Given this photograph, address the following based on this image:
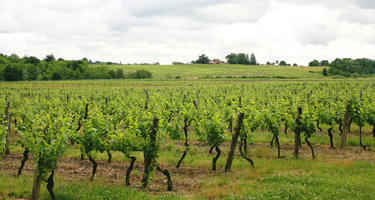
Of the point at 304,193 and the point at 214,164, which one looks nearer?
the point at 304,193

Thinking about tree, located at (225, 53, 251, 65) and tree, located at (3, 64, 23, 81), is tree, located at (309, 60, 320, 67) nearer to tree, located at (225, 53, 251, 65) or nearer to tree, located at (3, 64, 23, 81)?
tree, located at (225, 53, 251, 65)

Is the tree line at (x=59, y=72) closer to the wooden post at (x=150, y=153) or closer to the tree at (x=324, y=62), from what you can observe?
the wooden post at (x=150, y=153)

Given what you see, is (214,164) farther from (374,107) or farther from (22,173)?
(374,107)

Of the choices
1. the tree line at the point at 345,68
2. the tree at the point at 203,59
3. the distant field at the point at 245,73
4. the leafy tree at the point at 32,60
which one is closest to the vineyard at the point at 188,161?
the distant field at the point at 245,73

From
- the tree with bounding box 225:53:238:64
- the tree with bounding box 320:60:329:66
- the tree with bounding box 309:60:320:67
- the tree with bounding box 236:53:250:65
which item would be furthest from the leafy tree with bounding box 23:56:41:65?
the tree with bounding box 320:60:329:66

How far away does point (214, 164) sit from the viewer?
33.9 feet

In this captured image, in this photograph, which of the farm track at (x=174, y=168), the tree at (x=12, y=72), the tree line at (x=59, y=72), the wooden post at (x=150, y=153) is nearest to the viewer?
the wooden post at (x=150, y=153)

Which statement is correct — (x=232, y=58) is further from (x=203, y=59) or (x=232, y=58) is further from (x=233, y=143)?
(x=233, y=143)

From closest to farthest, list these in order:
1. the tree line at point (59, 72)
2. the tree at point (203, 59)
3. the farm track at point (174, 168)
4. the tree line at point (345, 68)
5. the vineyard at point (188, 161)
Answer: the vineyard at point (188, 161)
the farm track at point (174, 168)
the tree line at point (59, 72)
the tree line at point (345, 68)
the tree at point (203, 59)

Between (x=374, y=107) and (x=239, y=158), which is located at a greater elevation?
(x=374, y=107)

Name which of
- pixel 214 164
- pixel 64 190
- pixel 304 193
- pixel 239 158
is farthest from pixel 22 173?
pixel 304 193

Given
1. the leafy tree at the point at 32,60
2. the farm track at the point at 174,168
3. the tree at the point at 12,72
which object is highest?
the leafy tree at the point at 32,60

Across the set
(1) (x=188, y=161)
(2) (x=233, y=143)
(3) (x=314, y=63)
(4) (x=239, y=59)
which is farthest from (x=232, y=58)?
(2) (x=233, y=143)

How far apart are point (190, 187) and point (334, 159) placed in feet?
21.0
